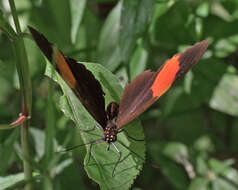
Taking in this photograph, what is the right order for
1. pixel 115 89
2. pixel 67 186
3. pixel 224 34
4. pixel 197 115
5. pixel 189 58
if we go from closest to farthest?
pixel 189 58 < pixel 115 89 < pixel 67 186 < pixel 224 34 < pixel 197 115

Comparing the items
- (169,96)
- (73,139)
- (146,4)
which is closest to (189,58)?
(146,4)

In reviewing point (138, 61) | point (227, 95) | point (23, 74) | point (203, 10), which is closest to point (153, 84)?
point (23, 74)

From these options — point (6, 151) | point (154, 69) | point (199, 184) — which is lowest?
point (199, 184)

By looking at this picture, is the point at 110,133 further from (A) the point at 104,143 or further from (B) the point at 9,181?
(B) the point at 9,181

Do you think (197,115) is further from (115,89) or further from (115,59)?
(115,89)

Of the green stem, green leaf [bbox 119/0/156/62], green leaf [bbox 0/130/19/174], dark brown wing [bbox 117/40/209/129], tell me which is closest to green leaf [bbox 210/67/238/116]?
green leaf [bbox 119/0/156/62]

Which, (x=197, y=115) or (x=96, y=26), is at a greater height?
(x=96, y=26)
